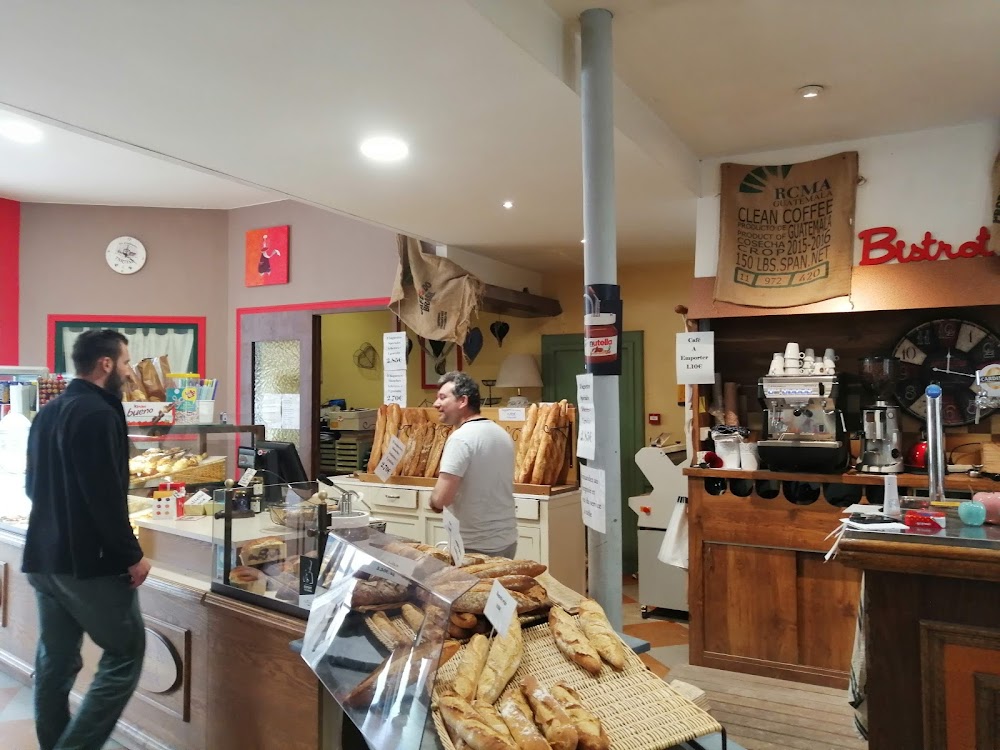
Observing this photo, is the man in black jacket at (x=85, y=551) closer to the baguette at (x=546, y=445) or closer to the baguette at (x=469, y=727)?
the baguette at (x=469, y=727)

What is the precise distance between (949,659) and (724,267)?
7.61ft

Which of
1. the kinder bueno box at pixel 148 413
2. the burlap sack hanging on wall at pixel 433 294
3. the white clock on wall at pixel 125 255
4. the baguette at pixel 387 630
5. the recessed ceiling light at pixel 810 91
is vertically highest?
the recessed ceiling light at pixel 810 91

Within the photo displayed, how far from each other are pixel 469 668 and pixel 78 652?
205 cm

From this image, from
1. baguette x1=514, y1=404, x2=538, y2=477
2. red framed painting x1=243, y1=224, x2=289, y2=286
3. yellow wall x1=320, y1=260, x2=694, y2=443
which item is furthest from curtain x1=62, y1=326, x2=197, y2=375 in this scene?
baguette x1=514, y1=404, x2=538, y2=477

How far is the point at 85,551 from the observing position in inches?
99.7

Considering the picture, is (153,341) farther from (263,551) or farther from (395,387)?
(263,551)

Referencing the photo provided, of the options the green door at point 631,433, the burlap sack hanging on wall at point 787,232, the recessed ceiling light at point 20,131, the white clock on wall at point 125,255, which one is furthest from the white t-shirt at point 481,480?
the white clock on wall at point 125,255

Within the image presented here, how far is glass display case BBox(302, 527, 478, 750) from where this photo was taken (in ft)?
4.22

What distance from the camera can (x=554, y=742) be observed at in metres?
1.24

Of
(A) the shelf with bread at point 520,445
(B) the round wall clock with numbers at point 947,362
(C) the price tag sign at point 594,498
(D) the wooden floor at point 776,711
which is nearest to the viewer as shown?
(C) the price tag sign at point 594,498

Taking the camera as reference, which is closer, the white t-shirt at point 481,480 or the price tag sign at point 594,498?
the price tag sign at point 594,498

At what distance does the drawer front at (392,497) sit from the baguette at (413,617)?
3217mm

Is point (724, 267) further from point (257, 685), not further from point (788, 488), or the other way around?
point (257, 685)

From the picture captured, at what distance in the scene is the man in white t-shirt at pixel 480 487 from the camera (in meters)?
3.06
